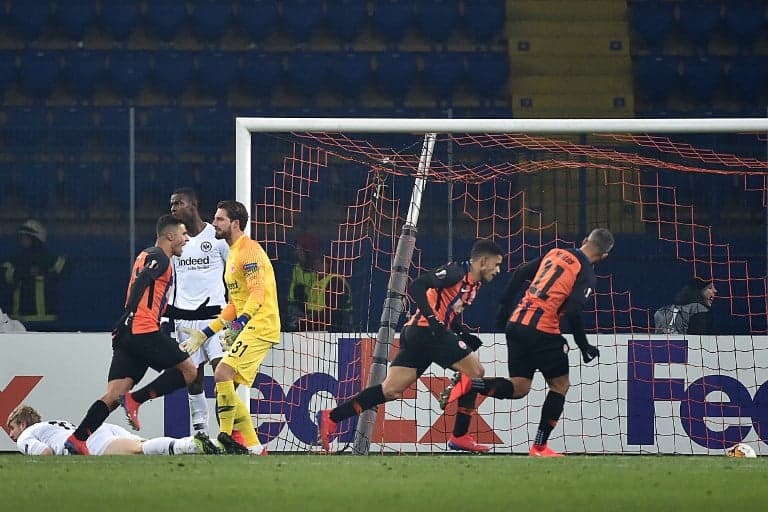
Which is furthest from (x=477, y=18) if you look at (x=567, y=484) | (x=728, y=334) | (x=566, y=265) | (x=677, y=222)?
(x=567, y=484)

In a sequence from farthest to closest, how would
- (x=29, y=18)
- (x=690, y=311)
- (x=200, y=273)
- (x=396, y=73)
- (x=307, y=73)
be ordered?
(x=29, y=18) < (x=396, y=73) < (x=307, y=73) < (x=690, y=311) < (x=200, y=273)

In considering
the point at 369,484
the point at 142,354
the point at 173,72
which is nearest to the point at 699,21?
the point at 173,72

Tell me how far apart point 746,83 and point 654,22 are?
4.87 ft

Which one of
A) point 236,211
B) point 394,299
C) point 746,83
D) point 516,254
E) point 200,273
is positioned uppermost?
point 746,83

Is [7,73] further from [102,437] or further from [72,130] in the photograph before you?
[102,437]

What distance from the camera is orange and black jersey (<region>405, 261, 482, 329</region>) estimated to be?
30.4 feet

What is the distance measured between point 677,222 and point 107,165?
4.85m

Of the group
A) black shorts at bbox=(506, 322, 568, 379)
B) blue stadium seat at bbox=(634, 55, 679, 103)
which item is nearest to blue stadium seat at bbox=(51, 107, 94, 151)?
black shorts at bbox=(506, 322, 568, 379)

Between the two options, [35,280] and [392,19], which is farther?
[392,19]

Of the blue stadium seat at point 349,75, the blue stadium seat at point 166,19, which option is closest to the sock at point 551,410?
the blue stadium seat at point 349,75

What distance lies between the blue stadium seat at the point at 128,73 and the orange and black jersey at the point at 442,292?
7.66 metres

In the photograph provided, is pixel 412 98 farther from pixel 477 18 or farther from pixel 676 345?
pixel 676 345

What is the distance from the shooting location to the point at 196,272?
10148mm

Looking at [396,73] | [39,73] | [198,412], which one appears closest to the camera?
[198,412]
